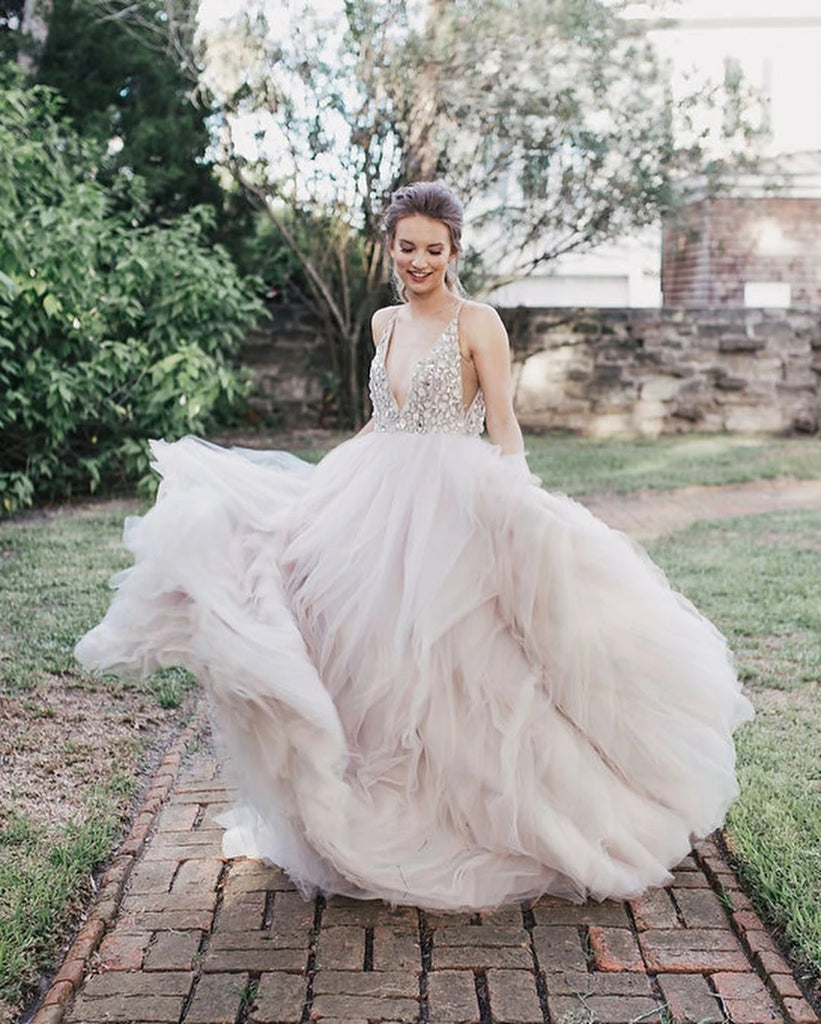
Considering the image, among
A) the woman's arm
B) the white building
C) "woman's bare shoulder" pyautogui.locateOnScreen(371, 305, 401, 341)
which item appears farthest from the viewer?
the white building

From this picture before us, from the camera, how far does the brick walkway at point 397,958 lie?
7.84 feet

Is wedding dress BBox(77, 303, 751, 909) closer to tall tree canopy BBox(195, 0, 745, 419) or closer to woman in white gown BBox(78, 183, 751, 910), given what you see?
woman in white gown BBox(78, 183, 751, 910)

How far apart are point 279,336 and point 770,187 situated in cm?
558

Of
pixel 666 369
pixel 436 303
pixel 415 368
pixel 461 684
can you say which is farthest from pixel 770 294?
pixel 461 684

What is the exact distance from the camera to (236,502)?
2.93m

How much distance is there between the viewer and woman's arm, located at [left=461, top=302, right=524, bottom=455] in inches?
117

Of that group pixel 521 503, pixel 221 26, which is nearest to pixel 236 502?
pixel 521 503

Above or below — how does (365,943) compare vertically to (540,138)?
below

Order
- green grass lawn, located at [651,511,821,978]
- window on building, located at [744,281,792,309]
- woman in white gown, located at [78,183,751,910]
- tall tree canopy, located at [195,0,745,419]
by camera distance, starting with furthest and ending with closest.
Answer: window on building, located at [744,281,792,309]
tall tree canopy, located at [195,0,745,419]
green grass lawn, located at [651,511,821,978]
woman in white gown, located at [78,183,751,910]

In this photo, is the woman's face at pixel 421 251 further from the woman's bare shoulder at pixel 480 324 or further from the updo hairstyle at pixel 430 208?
the woman's bare shoulder at pixel 480 324

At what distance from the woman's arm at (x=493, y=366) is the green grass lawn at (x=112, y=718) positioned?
51.1 inches

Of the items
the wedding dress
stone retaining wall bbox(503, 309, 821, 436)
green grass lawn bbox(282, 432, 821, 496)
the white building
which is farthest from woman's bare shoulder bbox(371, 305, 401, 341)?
the white building

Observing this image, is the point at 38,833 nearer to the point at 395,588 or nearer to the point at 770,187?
the point at 395,588

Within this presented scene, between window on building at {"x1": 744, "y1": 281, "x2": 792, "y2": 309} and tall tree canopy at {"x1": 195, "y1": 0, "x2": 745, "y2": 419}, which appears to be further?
window on building at {"x1": 744, "y1": 281, "x2": 792, "y2": 309}
